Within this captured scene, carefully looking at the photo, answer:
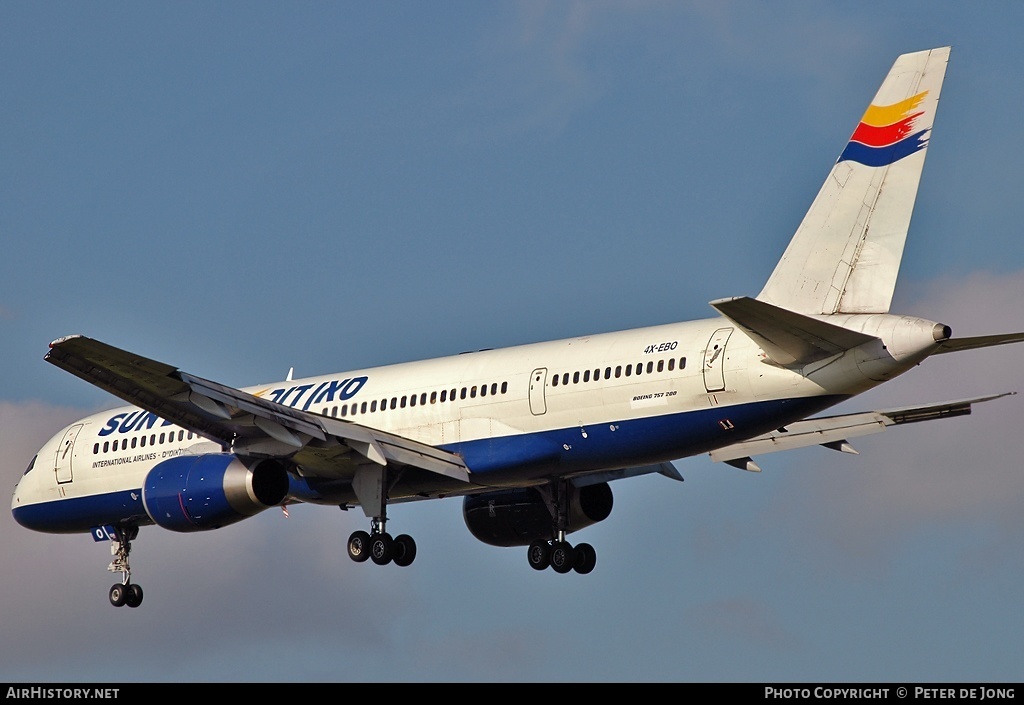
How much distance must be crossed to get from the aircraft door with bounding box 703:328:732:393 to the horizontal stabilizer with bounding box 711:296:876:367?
135 cm

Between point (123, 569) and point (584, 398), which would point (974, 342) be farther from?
point (123, 569)

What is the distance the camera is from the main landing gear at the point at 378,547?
133 feet

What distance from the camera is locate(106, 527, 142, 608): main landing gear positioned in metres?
45.9

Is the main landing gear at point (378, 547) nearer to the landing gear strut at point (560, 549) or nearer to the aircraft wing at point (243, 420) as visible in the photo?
the aircraft wing at point (243, 420)

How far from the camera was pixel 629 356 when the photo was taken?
37.1 metres

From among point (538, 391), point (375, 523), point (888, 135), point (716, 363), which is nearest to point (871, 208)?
point (888, 135)

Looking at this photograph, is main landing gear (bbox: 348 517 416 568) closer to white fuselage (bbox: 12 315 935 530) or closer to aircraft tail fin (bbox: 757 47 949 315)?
white fuselage (bbox: 12 315 935 530)

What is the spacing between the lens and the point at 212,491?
39.8 m

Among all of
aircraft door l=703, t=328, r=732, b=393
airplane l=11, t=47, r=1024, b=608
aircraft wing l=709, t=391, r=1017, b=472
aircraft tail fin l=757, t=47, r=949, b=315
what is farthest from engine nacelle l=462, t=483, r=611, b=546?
aircraft tail fin l=757, t=47, r=949, b=315

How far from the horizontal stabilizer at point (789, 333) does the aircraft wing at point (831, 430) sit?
16.8ft
